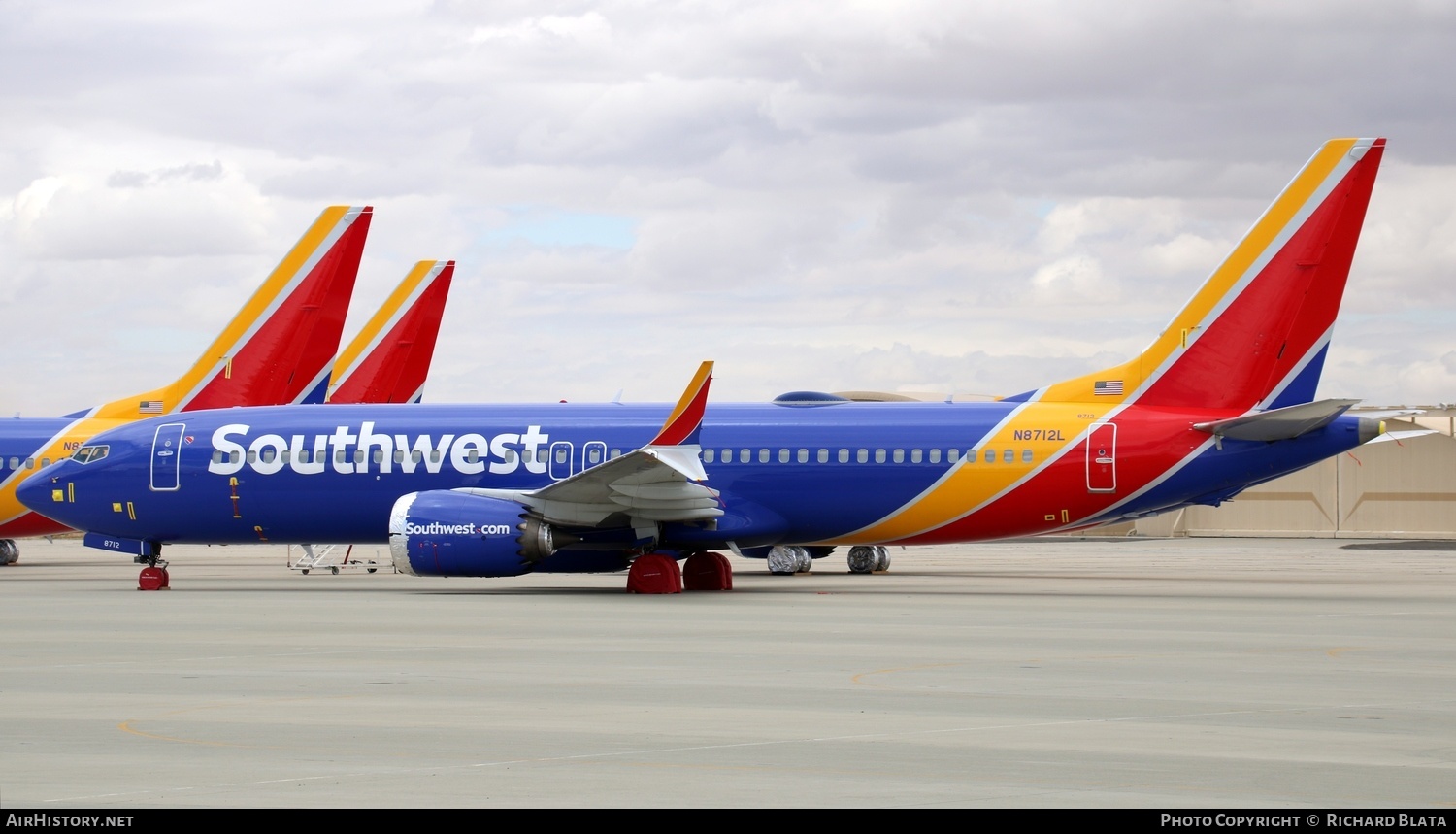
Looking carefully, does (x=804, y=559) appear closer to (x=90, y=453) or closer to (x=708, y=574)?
(x=708, y=574)

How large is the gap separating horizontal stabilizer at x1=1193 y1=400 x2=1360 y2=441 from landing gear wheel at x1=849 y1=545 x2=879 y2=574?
48.3 ft

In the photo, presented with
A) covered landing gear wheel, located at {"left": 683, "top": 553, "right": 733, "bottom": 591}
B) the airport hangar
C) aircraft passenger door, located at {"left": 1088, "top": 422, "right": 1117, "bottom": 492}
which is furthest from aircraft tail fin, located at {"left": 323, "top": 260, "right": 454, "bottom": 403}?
the airport hangar

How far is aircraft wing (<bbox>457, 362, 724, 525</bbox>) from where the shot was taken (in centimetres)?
3133

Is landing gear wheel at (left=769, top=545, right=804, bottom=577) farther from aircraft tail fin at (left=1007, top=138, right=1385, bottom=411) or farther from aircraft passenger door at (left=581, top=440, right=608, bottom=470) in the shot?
aircraft tail fin at (left=1007, top=138, right=1385, bottom=411)

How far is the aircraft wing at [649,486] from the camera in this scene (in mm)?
31328

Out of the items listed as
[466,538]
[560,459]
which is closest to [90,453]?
[466,538]

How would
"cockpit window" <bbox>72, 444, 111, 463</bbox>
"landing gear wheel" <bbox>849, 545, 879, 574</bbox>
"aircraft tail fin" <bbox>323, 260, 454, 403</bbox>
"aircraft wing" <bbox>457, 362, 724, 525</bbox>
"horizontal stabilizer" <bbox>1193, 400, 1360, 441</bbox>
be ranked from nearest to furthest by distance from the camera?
"aircraft wing" <bbox>457, 362, 724, 525</bbox> → "horizontal stabilizer" <bbox>1193, 400, 1360, 441</bbox> → "cockpit window" <bbox>72, 444, 111, 463</bbox> → "landing gear wheel" <bbox>849, 545, 879, 574</bbox> → "aircraft tail fin" <bbox>323, 260, 454, 403</bbox>

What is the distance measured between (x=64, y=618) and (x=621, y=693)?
43.6ft

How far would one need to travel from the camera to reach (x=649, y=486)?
32.4 meters

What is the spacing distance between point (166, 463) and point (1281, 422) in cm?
2123

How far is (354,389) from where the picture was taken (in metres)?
50.1
